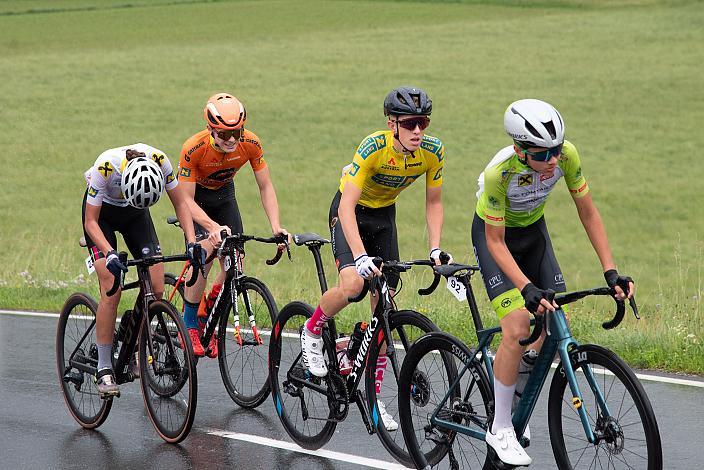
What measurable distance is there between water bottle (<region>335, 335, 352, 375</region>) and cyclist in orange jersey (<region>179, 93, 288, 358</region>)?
54.2 inches

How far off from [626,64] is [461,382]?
1386 inches

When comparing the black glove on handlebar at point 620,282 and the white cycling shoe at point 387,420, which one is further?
the white cycling shoe at point 387,420

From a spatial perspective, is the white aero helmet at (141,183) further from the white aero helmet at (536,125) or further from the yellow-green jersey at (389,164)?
the white aero helmet at (536,125)

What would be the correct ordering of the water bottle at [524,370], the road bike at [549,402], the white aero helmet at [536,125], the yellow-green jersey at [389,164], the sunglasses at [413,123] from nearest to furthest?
the road bike at [549,402] < the white aero helmet at [536,125] < the water bottle at [524,370] < the sunglasses at [413,123] < the yellow-green jersey at [389,164]

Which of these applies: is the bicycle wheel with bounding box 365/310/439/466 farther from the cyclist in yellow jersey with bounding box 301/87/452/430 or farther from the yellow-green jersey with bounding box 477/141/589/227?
the yellow-green jersey with bounding box 477/141/589/227

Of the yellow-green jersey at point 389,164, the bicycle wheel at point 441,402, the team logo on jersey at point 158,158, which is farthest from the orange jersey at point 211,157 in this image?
the bicycle wheel at point 441,402

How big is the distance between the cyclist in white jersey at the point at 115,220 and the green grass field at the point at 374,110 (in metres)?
3.30

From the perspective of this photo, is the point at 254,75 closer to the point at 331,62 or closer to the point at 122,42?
the point at 331,62

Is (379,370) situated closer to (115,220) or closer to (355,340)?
(355,340)

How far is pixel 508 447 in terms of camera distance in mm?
5578

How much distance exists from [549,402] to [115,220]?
11.8 ft

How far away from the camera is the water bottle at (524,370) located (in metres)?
6.05

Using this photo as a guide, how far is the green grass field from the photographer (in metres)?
16.9

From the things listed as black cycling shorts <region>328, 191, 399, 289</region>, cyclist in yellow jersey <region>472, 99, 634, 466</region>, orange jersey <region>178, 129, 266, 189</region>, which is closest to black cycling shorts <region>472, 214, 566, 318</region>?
cyclist in yellow jersey <region>472, 99, 634, 466</region>
